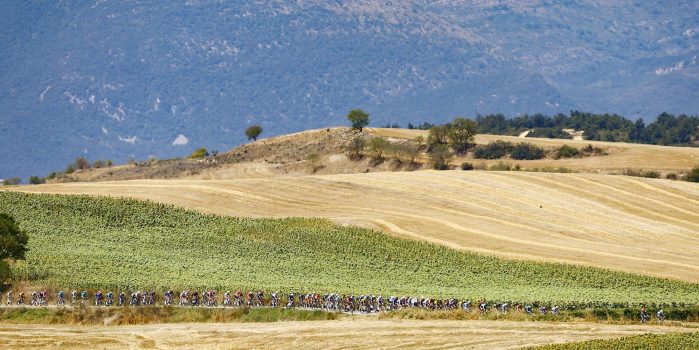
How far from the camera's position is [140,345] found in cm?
7862

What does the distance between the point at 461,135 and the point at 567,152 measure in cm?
1631

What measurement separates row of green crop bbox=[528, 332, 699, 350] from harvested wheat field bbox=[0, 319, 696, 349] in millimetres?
2754

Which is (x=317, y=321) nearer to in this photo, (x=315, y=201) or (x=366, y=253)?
(x=366, y=253)

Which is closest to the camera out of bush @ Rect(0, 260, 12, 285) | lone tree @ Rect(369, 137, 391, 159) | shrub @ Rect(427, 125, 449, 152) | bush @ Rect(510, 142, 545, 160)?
bush @ Rect(0, 260, 12, 285)

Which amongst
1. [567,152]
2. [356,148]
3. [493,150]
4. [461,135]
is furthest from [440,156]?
[567,152]

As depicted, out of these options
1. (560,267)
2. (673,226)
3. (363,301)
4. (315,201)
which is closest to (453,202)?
(315,201)

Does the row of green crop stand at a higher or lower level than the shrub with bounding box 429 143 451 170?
lower

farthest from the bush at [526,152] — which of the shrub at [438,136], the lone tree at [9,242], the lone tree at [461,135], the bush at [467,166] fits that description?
the lone tree at [9,242]

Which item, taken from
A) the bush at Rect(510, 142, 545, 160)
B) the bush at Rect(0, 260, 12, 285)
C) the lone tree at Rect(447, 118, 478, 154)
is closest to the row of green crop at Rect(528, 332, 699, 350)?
the bush at Rect(0, 260, 12, 285)

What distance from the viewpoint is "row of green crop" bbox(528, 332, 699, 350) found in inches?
2842

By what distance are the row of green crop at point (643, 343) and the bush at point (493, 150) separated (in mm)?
109216

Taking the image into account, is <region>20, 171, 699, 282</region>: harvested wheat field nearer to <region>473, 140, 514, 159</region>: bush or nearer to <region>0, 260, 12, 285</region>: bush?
<region>473, 140, 514, 159</region>: bush

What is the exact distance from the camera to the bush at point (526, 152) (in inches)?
7200

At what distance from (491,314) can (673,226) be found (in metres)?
43.8
